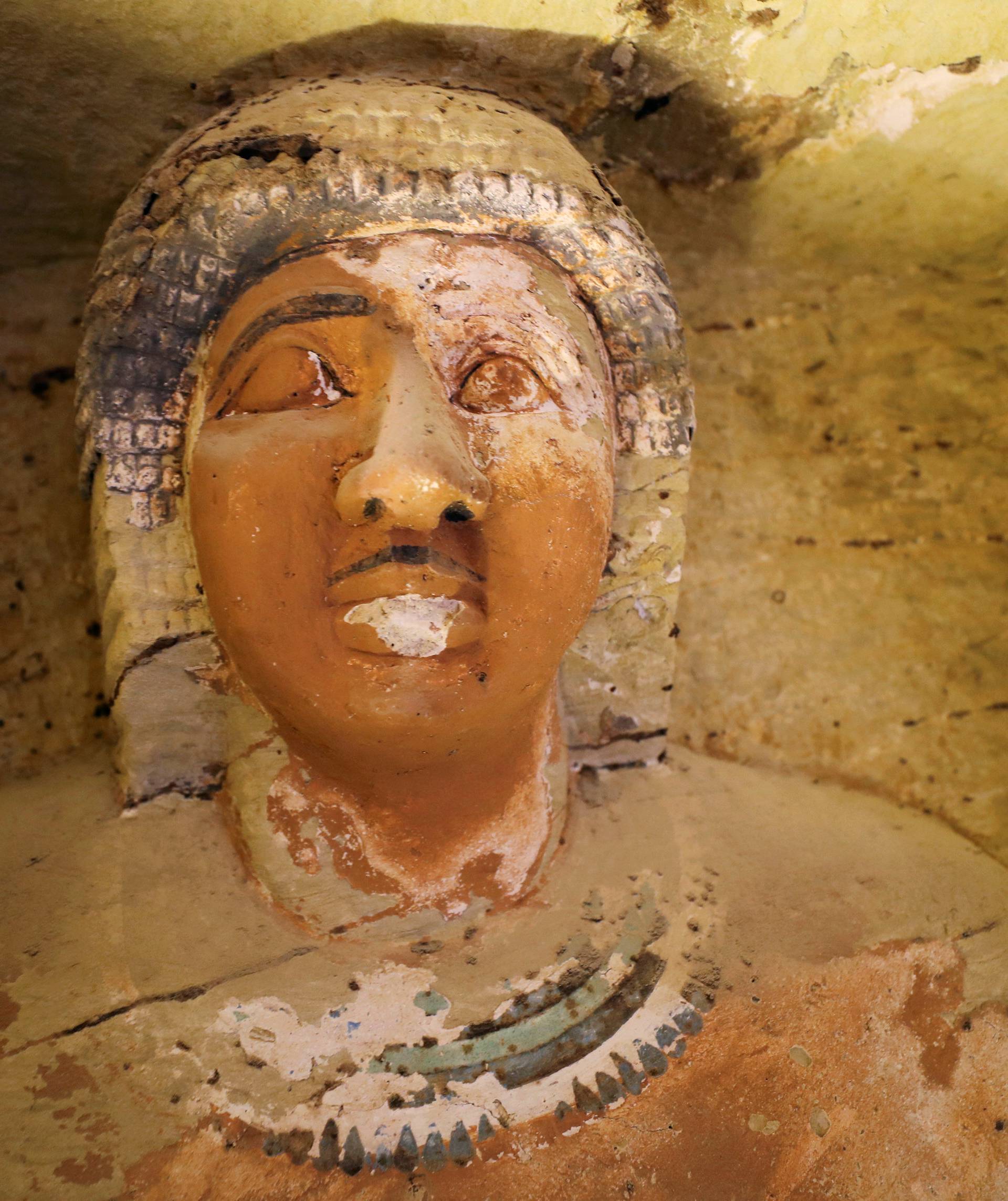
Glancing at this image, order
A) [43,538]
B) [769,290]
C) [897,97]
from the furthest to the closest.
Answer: [769,290] → [43,538] → [897,97]

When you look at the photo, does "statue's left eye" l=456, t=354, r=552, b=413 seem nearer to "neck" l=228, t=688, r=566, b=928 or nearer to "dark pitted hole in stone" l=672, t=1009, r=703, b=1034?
"neck" l=228, t=688, r=566, b=928

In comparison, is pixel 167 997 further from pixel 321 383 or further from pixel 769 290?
pixel 769 290

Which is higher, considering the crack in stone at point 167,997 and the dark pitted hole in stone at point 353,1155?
the crack in stone at point 167,997

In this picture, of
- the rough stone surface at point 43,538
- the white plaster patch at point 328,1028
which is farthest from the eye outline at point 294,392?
the white plaster patch at point 328,1028

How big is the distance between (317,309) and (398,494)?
1.54 ft

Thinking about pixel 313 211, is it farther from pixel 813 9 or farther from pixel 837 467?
pixel 837 467

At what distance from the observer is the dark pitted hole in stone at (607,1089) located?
1.79 meters

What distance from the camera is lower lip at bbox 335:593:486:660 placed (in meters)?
1.74

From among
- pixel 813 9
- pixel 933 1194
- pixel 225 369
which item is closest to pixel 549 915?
pixel 933 1194

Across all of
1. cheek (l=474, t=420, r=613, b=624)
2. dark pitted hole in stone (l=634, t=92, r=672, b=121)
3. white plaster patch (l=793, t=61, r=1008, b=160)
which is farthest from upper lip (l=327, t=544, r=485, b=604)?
white plaster patch (l=793, t=61, r=1008, b=160)

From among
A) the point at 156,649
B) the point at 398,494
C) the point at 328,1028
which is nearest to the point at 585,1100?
the point at 328,1028

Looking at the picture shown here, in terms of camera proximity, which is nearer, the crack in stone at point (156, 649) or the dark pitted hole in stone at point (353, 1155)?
the dark pitted hole in stone at point (353, 1155)

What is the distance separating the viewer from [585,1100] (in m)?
1.79

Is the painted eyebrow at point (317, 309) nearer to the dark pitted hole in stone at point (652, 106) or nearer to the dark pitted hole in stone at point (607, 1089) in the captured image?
the dark pitted hole in stone at point (652, 106)
